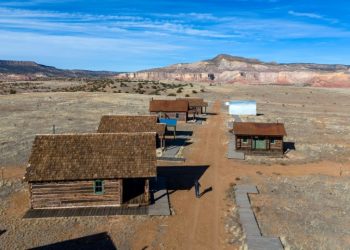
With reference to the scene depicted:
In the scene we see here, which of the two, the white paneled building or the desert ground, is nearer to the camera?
the desert ground

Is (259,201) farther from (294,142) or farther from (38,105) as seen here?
(38,105)

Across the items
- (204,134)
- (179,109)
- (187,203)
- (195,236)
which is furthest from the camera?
(179,109)

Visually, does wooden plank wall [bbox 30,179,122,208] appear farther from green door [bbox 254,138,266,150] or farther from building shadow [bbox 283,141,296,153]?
building shadow [bbox 283,141,296,153]

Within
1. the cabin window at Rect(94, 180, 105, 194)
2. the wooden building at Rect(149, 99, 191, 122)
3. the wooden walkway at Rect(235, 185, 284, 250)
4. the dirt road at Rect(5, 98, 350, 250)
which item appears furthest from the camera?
the wooden building at Rect(149, 99, 191, 122)

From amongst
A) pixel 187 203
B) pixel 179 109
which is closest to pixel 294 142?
pixel 179 109

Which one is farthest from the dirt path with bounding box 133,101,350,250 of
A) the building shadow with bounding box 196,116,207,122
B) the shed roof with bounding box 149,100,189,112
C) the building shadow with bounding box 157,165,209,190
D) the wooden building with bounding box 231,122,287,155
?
the building shadow with bounding box 196,116,207,122

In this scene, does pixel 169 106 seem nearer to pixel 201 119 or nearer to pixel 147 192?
pixel 201 119

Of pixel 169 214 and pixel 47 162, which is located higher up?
pixel 47 162

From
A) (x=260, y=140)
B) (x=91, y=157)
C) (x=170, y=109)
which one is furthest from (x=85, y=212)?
(x=170, y=109)
